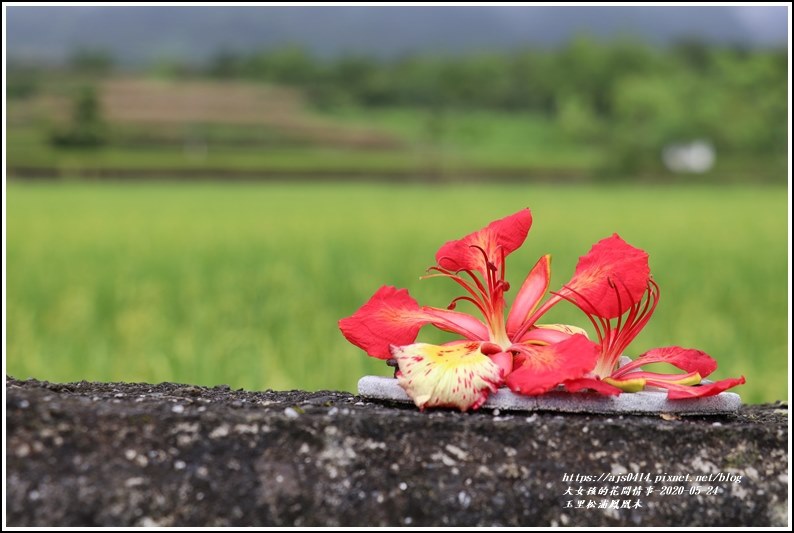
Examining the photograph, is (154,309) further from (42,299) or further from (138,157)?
(138,157)

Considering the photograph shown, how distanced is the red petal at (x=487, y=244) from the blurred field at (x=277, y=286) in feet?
4.86

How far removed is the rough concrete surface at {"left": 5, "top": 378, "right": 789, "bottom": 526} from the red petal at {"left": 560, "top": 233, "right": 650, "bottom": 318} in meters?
0.16

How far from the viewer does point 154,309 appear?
424 centimetres

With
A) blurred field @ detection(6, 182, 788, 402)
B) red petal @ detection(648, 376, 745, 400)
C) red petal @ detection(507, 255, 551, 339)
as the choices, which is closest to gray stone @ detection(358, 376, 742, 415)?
red petal @ detection(648, 376, 745, 400)

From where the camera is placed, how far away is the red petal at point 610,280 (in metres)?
1.20

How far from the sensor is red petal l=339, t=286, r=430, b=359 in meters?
1.23

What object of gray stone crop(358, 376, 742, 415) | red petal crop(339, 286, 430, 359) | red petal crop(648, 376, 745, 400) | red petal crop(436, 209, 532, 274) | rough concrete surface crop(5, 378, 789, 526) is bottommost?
rough concrete surface crop(5, 378, 789, 526)

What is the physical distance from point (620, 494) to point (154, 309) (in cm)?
340

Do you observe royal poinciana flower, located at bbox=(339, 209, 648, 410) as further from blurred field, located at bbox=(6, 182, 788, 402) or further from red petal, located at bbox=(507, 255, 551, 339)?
blurred field, located at bbox=(6, 182, 788, 402)

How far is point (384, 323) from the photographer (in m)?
1.25

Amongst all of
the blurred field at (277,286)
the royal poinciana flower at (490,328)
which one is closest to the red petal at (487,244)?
the royal poinciana flower at (490,328)

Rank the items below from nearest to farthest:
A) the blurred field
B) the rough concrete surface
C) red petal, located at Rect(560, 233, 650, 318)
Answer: the rough concrete surface → red petal, located at Rect(560, 233, 650, 318) → the blurred field

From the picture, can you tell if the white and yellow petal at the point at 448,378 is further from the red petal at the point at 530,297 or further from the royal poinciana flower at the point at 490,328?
the red petal at the point at 530,297

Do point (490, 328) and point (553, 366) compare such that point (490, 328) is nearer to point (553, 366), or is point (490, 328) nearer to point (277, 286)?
point (553, 366)
